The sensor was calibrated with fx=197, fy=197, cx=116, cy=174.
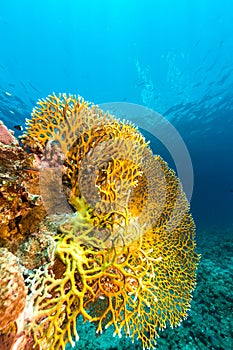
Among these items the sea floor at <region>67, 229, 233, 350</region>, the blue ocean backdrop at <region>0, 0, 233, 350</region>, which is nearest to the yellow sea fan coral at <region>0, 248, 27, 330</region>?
the sea floor at <region>67, 229, 233, 350</region>

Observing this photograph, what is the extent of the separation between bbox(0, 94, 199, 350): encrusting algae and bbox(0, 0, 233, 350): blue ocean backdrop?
43.1 feet

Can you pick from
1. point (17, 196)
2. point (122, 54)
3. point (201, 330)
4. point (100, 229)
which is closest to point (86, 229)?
point (100, 229)

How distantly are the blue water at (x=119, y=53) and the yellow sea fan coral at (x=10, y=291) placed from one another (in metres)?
20.4

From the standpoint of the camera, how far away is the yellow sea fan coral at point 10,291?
1.43m

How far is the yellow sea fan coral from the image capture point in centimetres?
143

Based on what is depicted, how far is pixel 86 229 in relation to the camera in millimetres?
2688

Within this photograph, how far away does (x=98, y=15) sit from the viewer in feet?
70.1

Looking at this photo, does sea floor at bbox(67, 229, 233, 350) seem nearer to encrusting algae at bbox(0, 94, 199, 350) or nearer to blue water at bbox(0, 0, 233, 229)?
encrusting algae at bbox(0, 94, 199, 350)

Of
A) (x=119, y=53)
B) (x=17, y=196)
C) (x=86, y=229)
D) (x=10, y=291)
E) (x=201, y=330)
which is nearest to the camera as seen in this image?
(x=10, y=291)

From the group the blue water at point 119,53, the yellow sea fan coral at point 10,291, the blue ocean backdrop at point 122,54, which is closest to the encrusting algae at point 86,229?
the yellow sea fan coral at point 10,291

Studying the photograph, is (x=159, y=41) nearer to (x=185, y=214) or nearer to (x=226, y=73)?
(x=226, y=73)

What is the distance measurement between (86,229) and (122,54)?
25.9 m

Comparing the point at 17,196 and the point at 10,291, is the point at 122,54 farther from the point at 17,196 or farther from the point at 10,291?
the point at 10,291

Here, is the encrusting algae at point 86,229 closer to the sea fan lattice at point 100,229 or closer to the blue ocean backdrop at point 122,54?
the sea fan lattice at point 100,229
